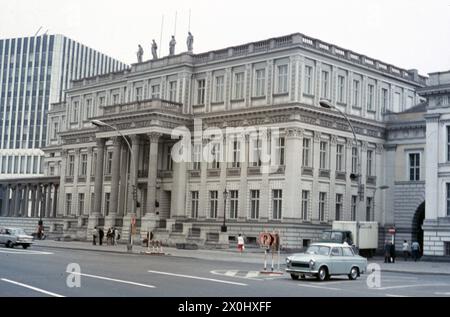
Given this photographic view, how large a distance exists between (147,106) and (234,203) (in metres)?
12.7

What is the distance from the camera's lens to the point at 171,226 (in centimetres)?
6372

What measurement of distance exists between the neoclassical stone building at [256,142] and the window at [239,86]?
0.14m

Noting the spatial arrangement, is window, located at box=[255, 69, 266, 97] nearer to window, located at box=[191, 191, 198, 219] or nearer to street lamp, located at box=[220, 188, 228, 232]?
street lamp, located at box=[220, 188, 228, 232]

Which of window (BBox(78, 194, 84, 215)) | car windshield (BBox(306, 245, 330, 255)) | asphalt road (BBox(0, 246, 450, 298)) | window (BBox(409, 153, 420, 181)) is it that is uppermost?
window (BBox(409, 153, 420, 181))

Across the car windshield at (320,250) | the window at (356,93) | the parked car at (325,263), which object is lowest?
the parked car at (325,263)

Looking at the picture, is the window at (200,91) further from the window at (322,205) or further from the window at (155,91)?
the window at (322,205)

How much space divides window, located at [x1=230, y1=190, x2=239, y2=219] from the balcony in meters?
9.99

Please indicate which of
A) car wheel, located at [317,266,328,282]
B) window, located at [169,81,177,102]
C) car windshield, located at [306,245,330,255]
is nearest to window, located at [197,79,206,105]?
window, located at [169,81,177,102]

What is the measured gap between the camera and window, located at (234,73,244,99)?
209 ft

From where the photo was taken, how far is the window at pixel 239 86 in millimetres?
63594

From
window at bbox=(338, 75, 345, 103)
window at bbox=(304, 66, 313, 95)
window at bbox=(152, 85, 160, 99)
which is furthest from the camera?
window at bbox=(152, 85, 160, 99)

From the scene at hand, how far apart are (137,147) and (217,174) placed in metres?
8.48

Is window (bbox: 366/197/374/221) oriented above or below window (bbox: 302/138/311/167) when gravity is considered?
below

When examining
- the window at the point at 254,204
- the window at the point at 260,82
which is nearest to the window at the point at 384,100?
the window at the point at 260,82
